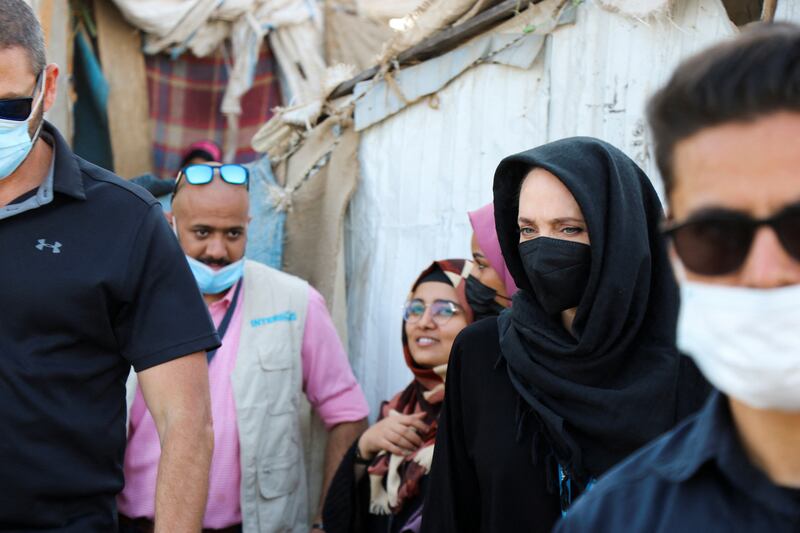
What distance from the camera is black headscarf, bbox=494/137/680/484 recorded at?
2.39 meters

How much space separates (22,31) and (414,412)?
2075mm

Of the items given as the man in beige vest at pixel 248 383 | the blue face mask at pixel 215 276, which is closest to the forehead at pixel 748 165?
the man in beige vest at pixel 248 383

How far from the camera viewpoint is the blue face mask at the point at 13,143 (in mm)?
2477

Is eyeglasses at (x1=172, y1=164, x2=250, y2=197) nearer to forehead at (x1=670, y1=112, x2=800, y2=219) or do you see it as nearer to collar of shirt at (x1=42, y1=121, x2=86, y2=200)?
collar of shirt at (x1=42, y1=121, x2=86, y2=200)

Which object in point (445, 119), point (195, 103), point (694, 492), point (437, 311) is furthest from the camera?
point (195, 103)

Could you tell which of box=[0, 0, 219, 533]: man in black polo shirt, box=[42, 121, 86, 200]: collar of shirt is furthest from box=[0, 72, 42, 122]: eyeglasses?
box=[42, 121, 86, 200]: collar of shirt

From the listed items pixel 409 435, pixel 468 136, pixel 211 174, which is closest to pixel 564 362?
pixel 409 435

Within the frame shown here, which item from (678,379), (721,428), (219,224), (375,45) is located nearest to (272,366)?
(219,224)

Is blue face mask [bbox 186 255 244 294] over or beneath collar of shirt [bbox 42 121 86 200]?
beneath

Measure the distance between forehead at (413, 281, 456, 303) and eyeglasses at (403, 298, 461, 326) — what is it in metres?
0.02

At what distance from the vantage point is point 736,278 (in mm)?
1289

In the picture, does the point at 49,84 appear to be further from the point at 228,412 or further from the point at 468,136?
the point at 468,136

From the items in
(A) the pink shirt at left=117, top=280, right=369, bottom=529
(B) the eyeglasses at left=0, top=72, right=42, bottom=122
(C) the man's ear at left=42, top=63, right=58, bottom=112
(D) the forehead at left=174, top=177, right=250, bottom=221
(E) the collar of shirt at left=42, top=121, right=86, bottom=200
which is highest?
(C) the man's ear at left=42, top=63, right=58, bottom=112

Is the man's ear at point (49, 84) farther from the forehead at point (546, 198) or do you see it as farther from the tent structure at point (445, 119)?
the tent structure at point (445, 119)
